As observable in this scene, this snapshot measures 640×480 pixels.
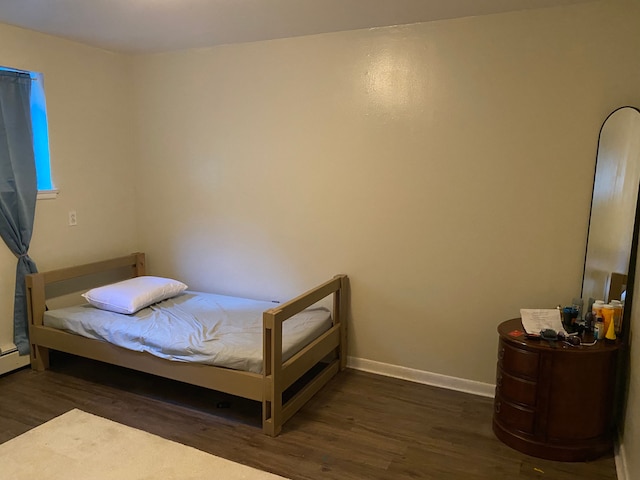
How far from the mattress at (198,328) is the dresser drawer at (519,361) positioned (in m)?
1.14

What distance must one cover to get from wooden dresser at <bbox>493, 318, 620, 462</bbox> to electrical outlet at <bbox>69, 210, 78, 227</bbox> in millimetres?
3181

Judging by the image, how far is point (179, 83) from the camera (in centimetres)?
379

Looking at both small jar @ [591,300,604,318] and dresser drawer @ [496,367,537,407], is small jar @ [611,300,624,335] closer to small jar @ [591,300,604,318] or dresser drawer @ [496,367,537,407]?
small jar @ [591,300,604,318]

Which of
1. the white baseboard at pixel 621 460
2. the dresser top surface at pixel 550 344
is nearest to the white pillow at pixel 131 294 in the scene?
the dresser top surface at pixel 550 344

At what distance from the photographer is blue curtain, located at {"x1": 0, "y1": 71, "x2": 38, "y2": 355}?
10.5ft

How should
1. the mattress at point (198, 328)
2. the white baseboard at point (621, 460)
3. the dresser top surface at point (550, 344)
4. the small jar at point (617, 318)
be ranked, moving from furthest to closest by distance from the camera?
the mattress at point (198, 328) → the small jar at point (617, 318) → the dresser top surface at point (550, 344) → the white baseboard at point (621, 460)

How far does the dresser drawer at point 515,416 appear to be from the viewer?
7.99 feet

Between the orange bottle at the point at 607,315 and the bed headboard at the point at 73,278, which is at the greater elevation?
the orange bottle at the point at 607,315

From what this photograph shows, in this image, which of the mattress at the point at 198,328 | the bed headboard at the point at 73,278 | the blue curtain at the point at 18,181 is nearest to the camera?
the mattress at the point at 198,328

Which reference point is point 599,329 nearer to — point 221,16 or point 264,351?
point 264,351

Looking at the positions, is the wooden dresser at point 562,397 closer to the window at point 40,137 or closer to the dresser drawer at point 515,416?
the dresser drawer at point 515,416

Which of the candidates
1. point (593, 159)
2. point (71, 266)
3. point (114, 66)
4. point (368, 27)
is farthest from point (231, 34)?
point (593, 159)

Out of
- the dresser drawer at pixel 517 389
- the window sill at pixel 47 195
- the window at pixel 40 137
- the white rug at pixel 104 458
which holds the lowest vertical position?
the white rug at pixel 104 458

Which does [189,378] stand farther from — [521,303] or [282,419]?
[521,303]
